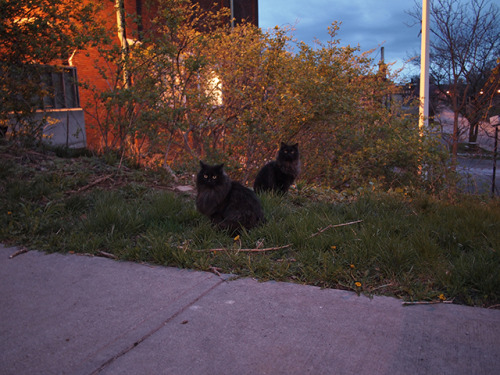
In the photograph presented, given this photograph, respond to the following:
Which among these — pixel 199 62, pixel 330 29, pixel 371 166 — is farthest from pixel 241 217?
pixel 330 29

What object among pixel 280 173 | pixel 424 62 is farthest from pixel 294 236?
pixel 424 62

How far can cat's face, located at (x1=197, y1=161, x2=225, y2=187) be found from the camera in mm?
4664

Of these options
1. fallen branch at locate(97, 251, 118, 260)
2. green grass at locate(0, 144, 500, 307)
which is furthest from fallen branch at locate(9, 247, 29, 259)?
fallen branch at locate(97, 251, 118, 260)

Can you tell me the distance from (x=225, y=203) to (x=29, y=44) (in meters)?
4.69

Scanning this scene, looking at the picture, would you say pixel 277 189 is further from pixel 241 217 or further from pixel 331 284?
pixel 331 284

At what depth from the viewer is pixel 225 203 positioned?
4.61m

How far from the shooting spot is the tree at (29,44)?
6.56 meters

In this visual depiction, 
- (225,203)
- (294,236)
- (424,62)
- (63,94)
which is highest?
(424,62)

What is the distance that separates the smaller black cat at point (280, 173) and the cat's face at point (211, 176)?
1.92 m

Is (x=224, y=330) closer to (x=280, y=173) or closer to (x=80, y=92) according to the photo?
(x=280, y=173)

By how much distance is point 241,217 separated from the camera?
14.5 feet

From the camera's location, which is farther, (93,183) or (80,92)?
(80,92)

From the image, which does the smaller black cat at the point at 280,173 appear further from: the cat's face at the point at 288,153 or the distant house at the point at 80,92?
the distant house at the point at 80,92

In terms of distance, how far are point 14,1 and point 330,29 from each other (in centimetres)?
698
